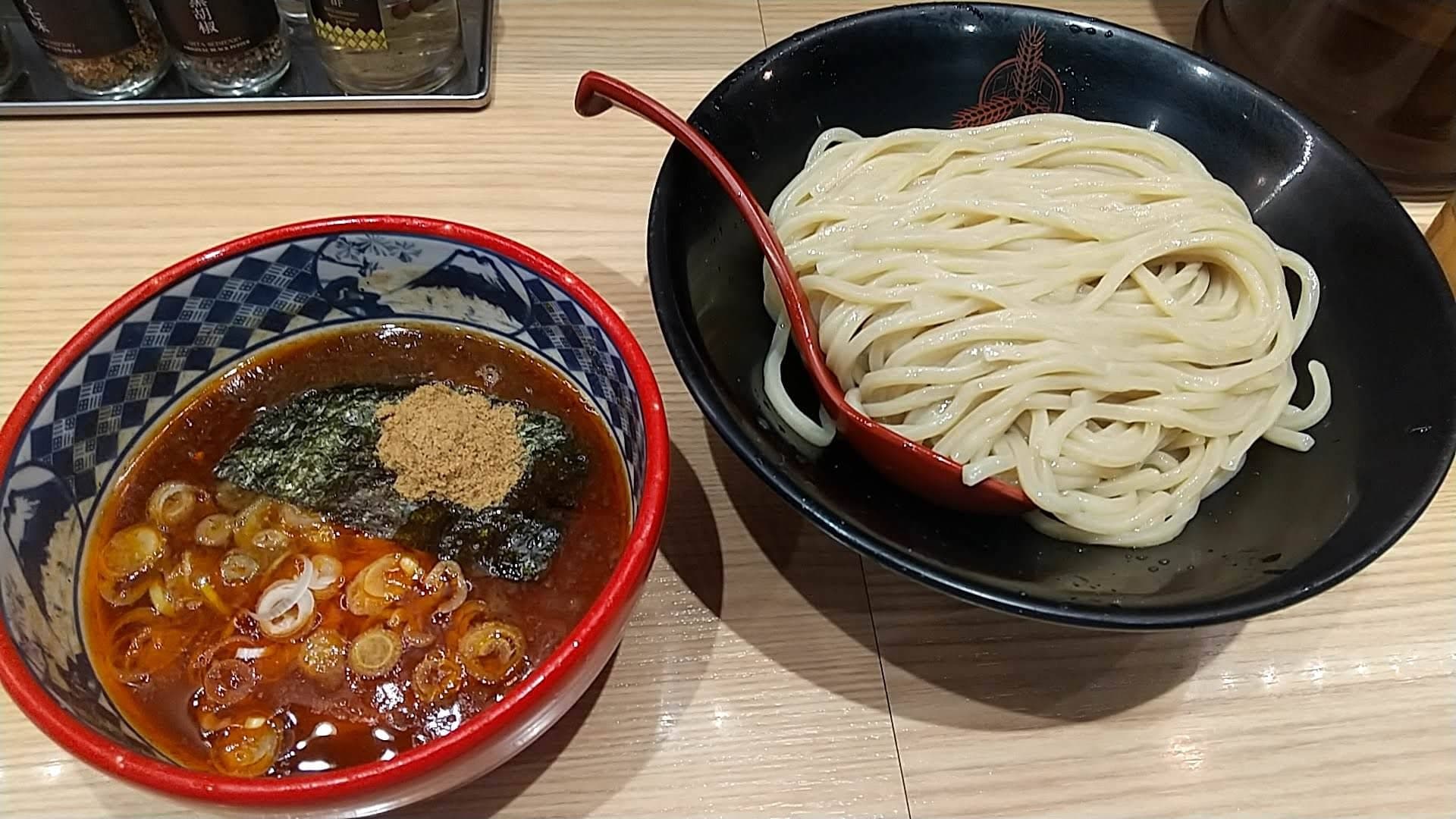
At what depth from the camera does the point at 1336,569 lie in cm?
82

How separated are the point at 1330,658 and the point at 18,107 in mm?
1804

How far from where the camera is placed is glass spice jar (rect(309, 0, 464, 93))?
4.41ft

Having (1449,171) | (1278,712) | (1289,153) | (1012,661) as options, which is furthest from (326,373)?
(1449,171)

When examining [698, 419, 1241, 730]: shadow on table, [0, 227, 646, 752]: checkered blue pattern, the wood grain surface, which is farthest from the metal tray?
[698, 419, 1241, 730]: shadow on table

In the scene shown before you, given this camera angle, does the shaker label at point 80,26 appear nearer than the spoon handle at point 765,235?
No

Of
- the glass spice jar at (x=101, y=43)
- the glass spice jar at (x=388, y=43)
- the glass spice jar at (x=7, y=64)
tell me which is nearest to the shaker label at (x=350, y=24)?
the glass spice jar at (x=388, y=43)

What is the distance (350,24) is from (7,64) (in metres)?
0.53

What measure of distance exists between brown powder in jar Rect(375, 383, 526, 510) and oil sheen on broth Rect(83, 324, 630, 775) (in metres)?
0.03

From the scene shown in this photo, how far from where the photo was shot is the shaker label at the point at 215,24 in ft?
4.32

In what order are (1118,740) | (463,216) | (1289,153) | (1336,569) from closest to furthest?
(1336,569), (1118,740), (1289,153), (463,216)

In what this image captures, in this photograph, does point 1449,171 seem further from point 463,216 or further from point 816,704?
point 463,216

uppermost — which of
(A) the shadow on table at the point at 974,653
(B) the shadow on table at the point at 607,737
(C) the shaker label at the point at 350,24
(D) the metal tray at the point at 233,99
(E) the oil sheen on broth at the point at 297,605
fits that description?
(C) the shaker label at the point at 350,24

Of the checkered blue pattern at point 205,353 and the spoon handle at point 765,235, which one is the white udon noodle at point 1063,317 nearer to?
the spoon handle at point 765,235

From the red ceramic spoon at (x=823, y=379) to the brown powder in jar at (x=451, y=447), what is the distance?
310mm
